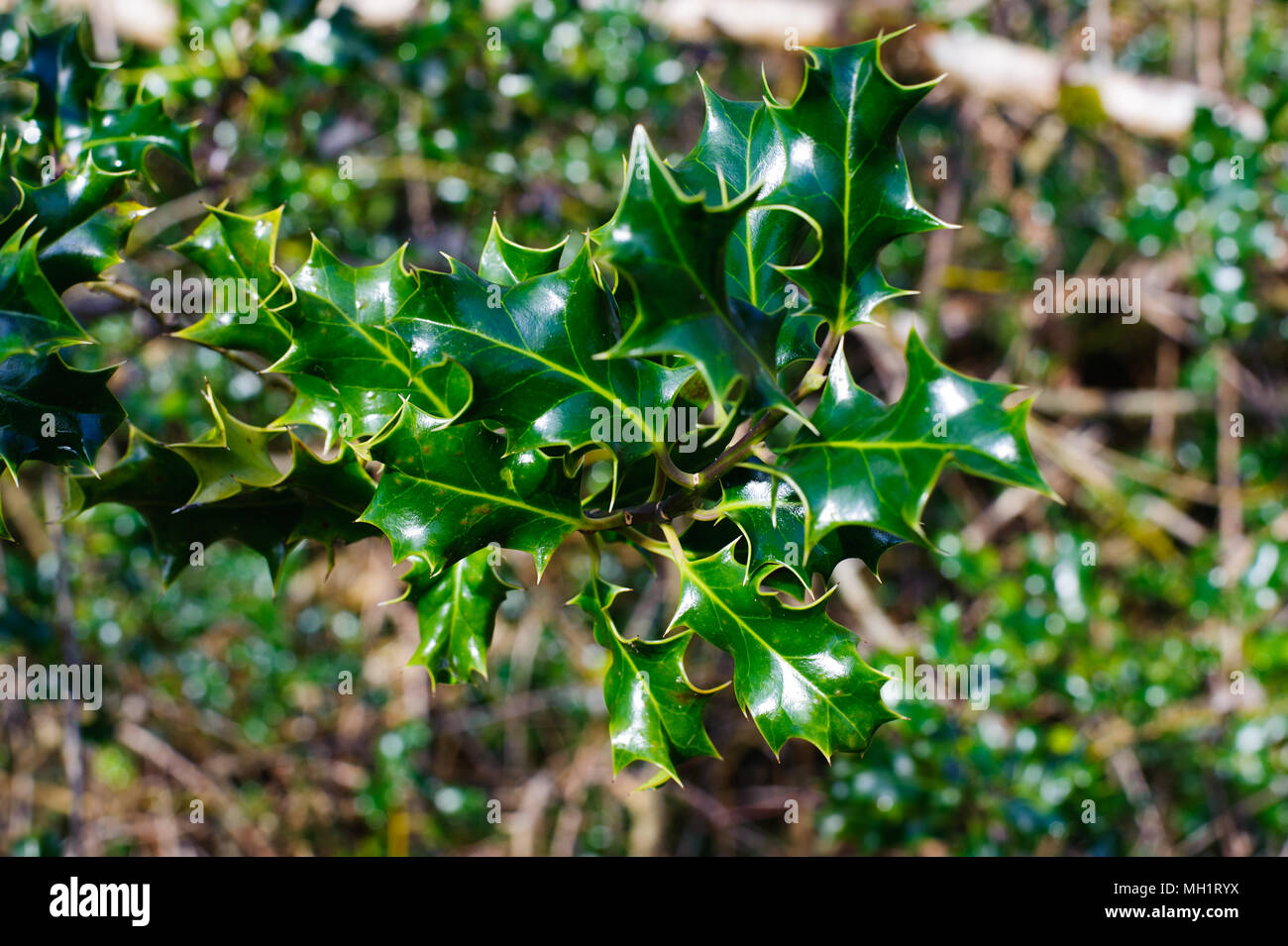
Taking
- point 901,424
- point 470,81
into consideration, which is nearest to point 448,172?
point 470,81

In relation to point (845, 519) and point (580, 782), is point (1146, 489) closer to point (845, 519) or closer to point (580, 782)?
point (580, 782)

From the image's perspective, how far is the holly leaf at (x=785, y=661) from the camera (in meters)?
0.85

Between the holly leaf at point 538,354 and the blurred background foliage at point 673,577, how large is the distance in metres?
1.08

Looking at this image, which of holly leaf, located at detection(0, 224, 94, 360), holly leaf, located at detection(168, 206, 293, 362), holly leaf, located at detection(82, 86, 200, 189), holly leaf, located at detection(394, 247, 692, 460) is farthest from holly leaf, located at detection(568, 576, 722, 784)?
holly leaf, located at detection(82, 86, 200, 189)

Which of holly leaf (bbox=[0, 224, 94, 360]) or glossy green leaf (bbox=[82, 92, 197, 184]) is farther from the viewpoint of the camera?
glossy green leaf (bbox=[82, 92, 197, 184])

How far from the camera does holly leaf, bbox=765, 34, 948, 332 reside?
78 centimetres

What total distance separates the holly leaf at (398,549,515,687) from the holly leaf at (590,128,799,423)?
1.47 feet

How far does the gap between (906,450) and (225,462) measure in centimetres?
70

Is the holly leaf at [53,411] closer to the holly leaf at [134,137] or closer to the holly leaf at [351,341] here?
the holly leaf at [351,341]

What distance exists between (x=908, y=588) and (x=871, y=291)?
2706 mm

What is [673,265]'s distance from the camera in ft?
2.10

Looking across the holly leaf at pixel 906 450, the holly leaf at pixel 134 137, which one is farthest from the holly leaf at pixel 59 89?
the holly leaf at pixel 906 450

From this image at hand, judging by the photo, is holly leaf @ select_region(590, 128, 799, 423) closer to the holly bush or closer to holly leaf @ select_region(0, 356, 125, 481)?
the holly bush

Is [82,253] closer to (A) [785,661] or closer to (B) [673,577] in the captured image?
(A) [785,661]
